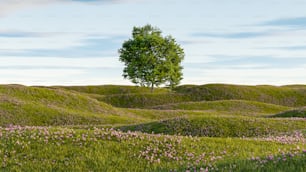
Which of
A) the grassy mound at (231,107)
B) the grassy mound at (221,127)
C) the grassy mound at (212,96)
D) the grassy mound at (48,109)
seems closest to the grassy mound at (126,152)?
the grassy mound at (221,127)

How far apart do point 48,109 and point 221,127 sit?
2266 centimetres

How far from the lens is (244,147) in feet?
57.1

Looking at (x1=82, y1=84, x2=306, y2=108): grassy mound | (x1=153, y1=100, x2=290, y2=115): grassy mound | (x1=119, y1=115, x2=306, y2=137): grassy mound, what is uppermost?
(x1=82, y1=84, x2=306, y2=108): grassy mound

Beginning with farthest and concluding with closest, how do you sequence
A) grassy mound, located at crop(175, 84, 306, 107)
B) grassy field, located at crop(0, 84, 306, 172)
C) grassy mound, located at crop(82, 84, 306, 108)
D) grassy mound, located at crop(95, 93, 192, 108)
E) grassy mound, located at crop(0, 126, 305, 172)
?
grassy mound, located at crop(175, 84, 306, 107), grassy mound, located at crop(82, 84, 306, 108), grassy mound, located at crop(95, 93, 192, 108), grassy mound, located at crop(0, 126, 305, 172), grassy field, located at crop(0, 84, 306, 172)

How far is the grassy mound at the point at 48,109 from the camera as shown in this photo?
147 feet

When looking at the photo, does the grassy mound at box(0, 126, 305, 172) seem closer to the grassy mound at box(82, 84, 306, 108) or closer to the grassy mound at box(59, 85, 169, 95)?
the grassy mound at box(82, 84, 306, 108)

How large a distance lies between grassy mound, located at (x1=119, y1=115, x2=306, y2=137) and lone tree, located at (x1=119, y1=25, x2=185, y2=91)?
55086 mm

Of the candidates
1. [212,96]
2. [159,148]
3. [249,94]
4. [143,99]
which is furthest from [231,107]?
[159,148]

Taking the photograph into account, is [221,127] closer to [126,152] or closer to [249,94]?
[126,152]

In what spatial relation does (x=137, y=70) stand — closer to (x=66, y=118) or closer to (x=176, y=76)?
(x=176, y=76)

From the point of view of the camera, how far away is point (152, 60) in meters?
92.1

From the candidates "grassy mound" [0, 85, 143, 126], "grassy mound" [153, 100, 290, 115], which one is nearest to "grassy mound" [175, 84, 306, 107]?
"grassy mound" [153, 100, 290, 115]

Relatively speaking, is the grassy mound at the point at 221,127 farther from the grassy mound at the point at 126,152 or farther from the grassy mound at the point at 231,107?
the grassy mound at the point at 231,107

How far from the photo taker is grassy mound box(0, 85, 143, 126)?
44.9m
